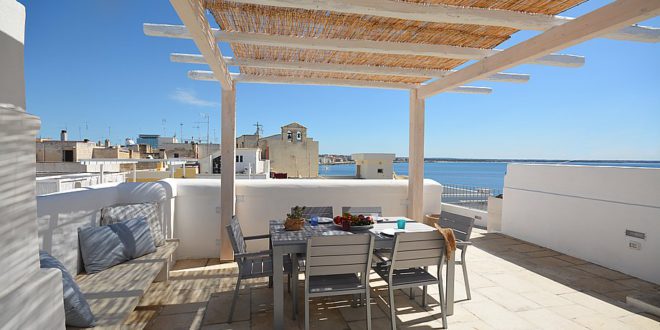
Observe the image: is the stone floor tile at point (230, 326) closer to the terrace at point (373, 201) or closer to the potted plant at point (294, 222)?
Result: the terrace at point (373, 201)

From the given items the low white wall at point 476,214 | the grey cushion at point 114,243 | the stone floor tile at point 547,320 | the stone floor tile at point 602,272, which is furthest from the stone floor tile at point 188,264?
the low white wall at point 476,214

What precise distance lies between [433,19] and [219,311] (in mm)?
3184

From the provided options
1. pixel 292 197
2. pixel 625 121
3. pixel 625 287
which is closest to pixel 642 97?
pixel 625 121

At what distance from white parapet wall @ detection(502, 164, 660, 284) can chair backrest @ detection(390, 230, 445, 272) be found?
10.2 feet

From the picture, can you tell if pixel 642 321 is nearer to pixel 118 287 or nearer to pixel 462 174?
pixel 118 287

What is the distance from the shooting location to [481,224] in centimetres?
654

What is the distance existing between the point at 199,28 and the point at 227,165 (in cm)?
217

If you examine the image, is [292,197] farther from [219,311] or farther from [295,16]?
[295,16]

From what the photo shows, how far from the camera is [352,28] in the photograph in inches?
116

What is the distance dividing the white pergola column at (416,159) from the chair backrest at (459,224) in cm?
99

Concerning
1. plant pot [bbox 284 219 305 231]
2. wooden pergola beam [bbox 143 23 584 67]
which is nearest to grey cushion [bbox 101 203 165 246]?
plant pot [bbox 284 219 305 231]

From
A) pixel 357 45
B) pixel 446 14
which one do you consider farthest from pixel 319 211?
pixel 446 14

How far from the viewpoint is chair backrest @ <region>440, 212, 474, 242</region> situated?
3271mm

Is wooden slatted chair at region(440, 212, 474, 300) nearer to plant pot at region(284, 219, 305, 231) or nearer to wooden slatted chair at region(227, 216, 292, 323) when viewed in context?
plant pot at region(284, 219, 305, 231)
